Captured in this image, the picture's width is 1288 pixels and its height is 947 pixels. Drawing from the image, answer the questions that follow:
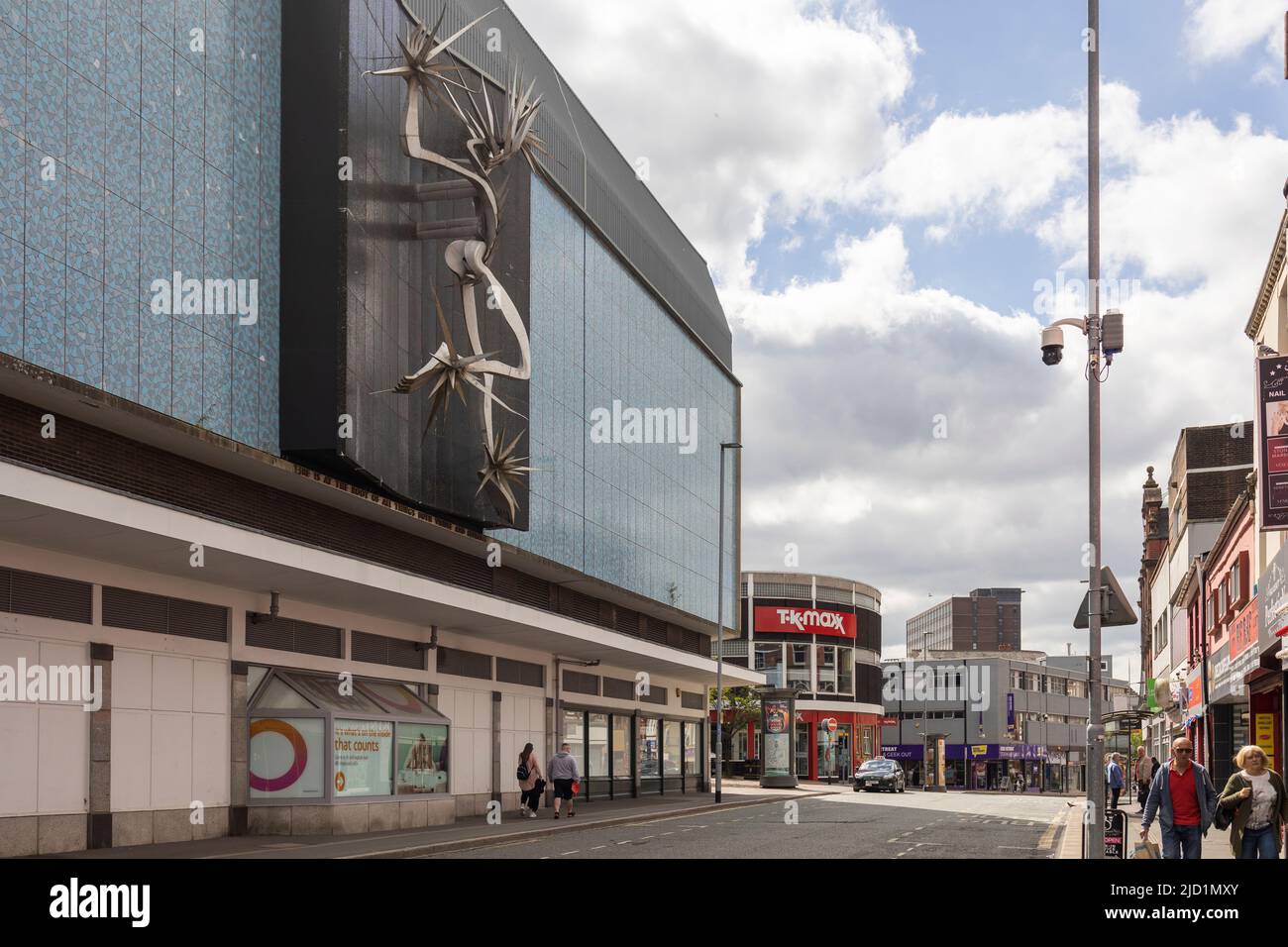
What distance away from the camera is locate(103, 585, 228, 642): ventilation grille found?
71.1ft

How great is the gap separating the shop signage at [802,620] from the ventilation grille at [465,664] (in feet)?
176

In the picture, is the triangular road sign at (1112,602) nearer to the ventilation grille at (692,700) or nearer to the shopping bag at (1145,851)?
the shopping bag at (1145,851)

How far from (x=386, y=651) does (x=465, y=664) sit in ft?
15.0

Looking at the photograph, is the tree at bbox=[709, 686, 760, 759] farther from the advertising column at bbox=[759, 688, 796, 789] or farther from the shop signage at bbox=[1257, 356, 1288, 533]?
the shop signage at bbox=[1257, 356, 1288, 533]

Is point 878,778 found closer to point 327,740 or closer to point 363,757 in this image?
point 363,757

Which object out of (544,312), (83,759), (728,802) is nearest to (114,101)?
(83,759)

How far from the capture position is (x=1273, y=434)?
21750 millimetres

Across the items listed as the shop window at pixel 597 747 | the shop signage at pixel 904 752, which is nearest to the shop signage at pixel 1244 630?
the shop window at pixel 597 747

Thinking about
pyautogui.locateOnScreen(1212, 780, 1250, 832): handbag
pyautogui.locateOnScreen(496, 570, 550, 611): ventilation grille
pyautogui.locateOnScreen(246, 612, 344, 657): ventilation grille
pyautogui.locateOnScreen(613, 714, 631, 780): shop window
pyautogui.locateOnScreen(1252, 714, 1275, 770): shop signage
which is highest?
pyautogui.locateOnScreen(496, 570, 550, 611): ventilation grille

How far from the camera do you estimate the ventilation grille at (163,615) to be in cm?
2166

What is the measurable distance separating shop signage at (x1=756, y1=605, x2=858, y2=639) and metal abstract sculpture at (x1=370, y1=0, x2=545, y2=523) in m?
56.6

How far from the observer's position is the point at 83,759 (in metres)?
20.6

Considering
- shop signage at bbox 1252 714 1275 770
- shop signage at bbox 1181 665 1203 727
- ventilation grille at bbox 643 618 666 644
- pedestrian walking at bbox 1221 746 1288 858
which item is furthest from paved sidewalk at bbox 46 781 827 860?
shop signage at bbox 1181 665 1203 727
